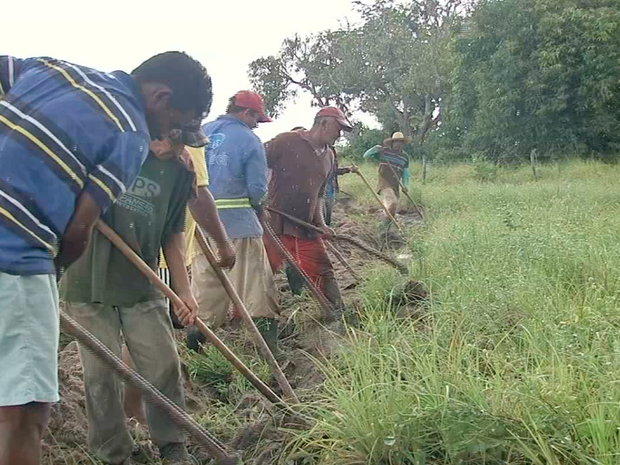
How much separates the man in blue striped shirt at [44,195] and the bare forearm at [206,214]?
1347 millimetres

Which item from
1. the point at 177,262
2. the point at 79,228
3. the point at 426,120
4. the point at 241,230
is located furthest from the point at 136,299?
the point at 426,120

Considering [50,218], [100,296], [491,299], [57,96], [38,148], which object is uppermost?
[57,96]

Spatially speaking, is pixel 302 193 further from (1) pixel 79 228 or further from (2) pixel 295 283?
(1) pixel 79 228

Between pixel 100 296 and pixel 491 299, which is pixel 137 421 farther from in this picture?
pixel 491 299

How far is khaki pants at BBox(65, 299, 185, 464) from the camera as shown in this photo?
2990mm

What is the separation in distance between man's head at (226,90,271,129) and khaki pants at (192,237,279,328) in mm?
875

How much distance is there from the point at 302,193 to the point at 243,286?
108cm

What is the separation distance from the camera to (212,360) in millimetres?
4309

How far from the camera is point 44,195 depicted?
6.57ft

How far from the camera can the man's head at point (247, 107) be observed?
4.88 metres

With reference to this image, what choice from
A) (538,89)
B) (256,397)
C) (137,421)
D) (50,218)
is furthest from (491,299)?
(538,89)

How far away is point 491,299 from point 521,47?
16434 mm

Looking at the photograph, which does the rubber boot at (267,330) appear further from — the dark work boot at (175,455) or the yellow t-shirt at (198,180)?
the dark work boot at (175,455)

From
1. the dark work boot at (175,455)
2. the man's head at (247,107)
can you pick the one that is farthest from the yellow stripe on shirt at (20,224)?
the man's head at (247,107)
